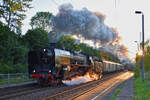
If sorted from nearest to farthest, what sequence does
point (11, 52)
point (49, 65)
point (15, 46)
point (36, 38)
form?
point (49, 65)
point (11, 52)
point (15, 46)
point (36, 38)

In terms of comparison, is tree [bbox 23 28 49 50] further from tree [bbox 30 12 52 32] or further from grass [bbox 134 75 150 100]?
grass [bbox 134 75 150 100]

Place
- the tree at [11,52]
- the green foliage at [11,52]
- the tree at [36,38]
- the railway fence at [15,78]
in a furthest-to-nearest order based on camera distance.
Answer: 1. the tree at [36,38]
2. the tree at [11,52]
3. the green foliage at [11,52]
4. the railway fence at [15,78]

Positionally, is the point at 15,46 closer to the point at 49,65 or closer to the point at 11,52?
the point at 11,52

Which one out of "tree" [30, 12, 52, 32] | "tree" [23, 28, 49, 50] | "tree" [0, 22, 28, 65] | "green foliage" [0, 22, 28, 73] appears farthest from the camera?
"tree" [30, 12, 52, 32]

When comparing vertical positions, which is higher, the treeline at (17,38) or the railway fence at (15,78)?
the treeline at (17,38)

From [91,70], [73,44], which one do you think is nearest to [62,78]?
[91,70]

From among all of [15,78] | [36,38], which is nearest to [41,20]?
[36,38]

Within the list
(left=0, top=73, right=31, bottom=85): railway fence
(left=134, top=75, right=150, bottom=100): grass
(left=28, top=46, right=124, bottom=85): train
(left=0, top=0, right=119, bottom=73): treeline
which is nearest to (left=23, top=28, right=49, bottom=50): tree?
(left=0, top=0, right=119, bottom=73): treeline

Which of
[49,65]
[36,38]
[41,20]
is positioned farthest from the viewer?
[41,20]

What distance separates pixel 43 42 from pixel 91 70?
2310 centimetres

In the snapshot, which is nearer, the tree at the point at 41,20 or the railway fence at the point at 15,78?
the railway fence at the point at 15,78

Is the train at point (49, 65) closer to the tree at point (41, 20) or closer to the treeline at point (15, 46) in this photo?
the treeline at point (15, 46)

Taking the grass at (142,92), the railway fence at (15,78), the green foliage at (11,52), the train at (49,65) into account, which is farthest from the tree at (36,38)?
the grass at (142,92)

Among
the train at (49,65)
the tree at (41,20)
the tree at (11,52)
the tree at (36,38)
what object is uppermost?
the tree at (41,20)
